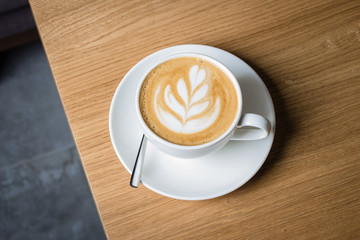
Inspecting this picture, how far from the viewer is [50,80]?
4.83ft

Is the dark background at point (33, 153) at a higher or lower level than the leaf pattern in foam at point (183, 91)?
lower

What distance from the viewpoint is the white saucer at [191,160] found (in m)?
0.53

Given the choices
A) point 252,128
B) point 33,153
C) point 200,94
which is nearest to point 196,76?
point 200,94

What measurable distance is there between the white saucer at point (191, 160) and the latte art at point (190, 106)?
74 mm

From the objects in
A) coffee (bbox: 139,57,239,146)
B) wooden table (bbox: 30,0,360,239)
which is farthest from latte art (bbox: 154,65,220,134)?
wooden table (bbox: 30,0,360,239)

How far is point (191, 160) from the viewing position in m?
0.56

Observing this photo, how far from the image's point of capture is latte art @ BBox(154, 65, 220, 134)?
0.51 m

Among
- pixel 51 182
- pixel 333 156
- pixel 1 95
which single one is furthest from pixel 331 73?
pixel 1 95

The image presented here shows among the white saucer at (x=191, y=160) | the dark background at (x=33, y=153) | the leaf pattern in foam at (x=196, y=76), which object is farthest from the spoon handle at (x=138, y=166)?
the dark background at (x=33, y=153)

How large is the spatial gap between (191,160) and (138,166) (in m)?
0.10

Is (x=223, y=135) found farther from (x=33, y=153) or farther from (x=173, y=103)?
(x=33, y=153)

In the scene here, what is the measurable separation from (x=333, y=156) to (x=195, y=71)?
312 millimetres

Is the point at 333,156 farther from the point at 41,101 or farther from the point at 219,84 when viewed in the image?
the point at 41,101

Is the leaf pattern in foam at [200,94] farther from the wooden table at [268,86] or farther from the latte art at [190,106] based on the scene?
the wooden table at [268,86]
